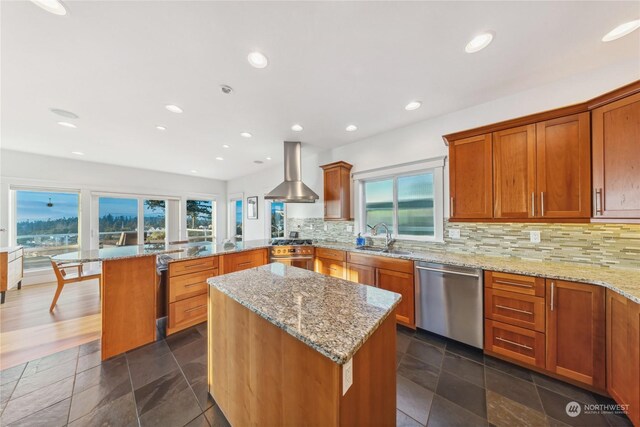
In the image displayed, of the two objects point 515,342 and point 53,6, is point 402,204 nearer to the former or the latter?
point 515,342

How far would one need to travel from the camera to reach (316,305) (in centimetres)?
108

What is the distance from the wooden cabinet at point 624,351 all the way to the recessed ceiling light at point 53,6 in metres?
3.76

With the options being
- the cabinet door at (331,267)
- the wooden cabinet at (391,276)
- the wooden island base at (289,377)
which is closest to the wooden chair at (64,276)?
the wooden island base at (289,377)

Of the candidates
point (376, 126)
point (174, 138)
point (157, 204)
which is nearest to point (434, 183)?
point (376, 126)

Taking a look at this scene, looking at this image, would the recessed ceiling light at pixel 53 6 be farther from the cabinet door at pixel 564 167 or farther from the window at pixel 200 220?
the window at pixel 200 220

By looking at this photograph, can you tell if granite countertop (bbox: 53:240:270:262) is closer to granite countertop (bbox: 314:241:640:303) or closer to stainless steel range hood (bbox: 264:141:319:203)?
stainless steel range hood (bbox: 264:141:319:203)

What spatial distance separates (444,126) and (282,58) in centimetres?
215

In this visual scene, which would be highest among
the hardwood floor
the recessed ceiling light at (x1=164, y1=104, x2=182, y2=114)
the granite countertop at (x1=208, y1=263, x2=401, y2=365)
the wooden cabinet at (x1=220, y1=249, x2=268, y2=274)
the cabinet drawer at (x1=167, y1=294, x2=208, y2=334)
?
the recessed ceiling light at (x1=164, y1=104, x2=182, y2=114)

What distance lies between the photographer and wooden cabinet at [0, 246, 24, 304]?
3.08 metres

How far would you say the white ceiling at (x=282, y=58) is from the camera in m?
1.29

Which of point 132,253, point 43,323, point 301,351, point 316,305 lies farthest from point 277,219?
point 301,351

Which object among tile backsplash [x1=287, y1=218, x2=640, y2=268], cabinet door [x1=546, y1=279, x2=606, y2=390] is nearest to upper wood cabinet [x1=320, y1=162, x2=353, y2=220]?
tile backsplash [x1=287, y1=218, x2=640, y2=268]

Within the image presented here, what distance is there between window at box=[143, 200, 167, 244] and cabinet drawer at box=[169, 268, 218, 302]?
4077mm

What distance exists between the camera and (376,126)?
9.77ft
